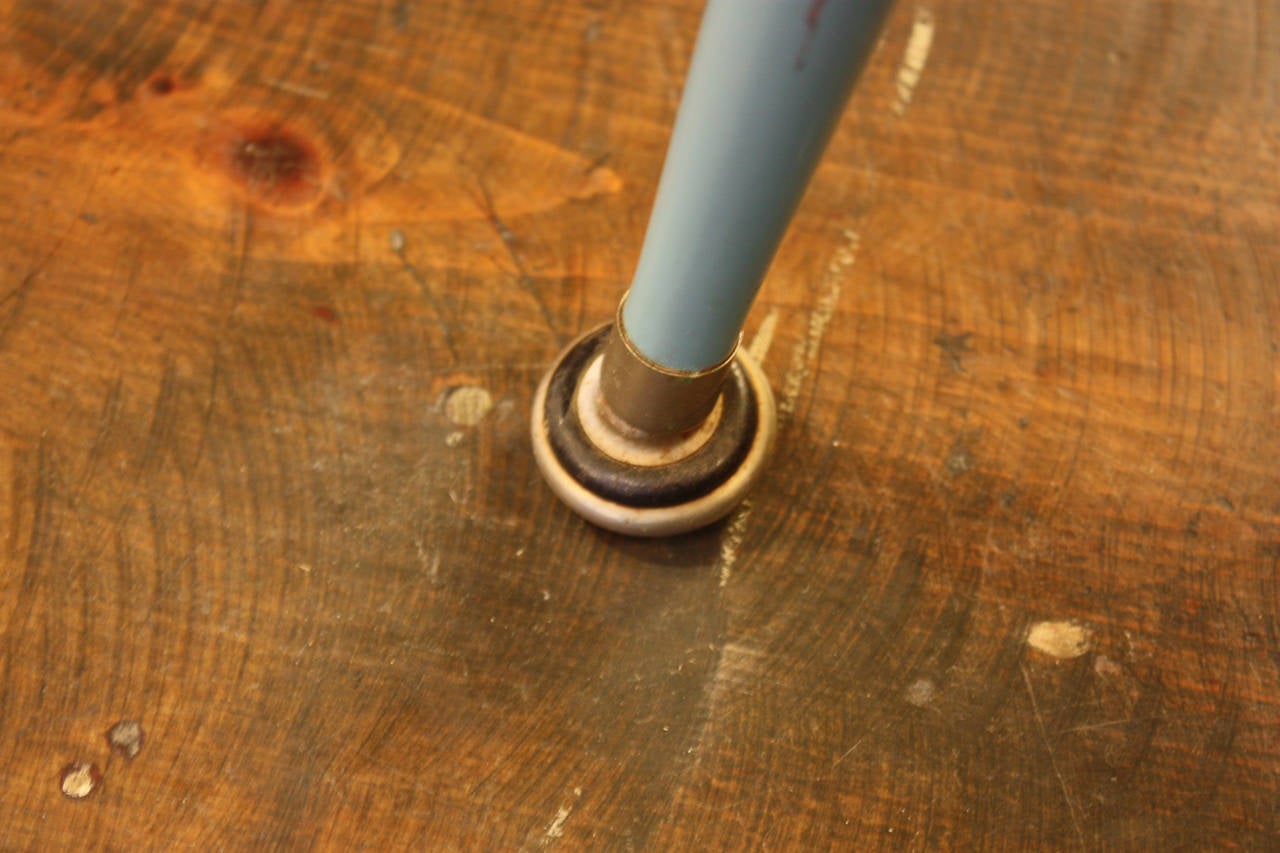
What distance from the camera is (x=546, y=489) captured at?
0.40m

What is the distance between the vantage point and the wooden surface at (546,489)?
0.35m

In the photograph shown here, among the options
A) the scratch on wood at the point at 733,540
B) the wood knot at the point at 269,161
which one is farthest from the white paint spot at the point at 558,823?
the wood knot at the point at 269,161

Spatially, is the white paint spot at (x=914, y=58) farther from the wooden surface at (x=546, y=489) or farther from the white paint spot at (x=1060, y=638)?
the white paint spot at (x=1060, y=638)

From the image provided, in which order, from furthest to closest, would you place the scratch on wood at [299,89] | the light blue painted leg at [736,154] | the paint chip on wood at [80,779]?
the scratch on wood at [299,89]
the paint chip on wood at [80,779]
the light blue painted leg at [736,154]

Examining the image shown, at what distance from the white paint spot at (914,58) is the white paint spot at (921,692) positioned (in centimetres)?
28

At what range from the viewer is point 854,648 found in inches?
14.8

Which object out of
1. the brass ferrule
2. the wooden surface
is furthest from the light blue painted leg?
the wooden surface

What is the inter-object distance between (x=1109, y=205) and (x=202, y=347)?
1.37 feet

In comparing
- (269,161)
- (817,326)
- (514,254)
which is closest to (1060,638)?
(817,326)

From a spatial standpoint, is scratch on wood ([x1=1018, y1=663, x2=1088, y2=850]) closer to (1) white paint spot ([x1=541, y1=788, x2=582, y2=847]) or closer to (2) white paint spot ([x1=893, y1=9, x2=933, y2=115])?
(1) white paint spot ([x1=541, y1=788, x2=582, y2=847])

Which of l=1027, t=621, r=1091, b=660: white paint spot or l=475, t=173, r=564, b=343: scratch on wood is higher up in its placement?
l=475, t=173, r=564, b=343: scratch on wood

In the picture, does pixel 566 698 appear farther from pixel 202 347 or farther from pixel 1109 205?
pixel 1109 205

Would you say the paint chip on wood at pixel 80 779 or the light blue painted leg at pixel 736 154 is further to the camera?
the paint chip on wood at pixel 80 779

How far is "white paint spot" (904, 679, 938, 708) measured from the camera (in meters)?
0.37
